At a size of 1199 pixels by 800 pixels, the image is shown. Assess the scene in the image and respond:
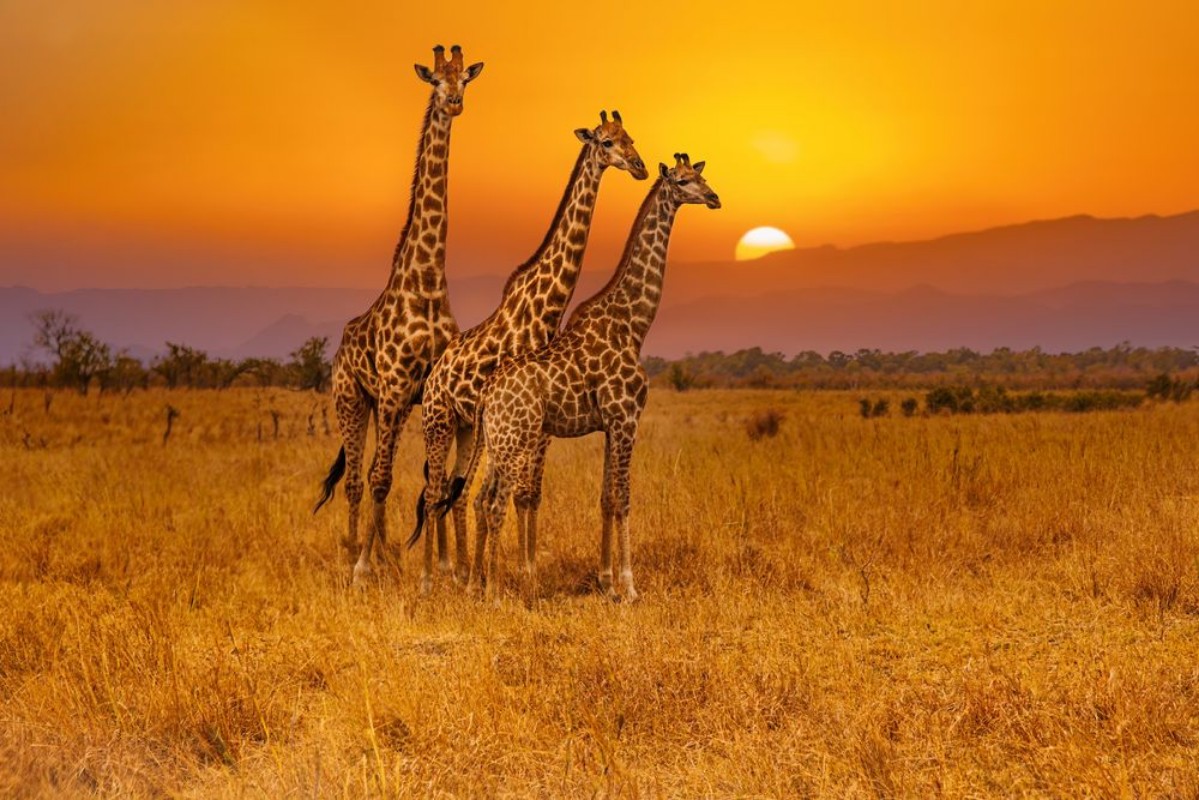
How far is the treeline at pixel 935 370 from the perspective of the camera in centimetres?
6062

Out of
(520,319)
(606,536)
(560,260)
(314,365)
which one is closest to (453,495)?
(606,536)

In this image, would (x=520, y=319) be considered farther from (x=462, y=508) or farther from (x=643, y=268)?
(x=462, y=508)

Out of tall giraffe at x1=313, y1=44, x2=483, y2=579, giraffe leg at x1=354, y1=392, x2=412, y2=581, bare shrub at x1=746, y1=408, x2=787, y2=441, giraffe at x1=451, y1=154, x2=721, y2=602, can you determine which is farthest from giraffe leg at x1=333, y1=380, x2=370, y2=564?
bare shrub at x1=746, y1=408, x2=787, y2=441

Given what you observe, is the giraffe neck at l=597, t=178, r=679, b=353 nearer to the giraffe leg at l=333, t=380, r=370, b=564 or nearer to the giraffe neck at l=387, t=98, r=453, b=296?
A: the giraffe neck at l=387, t=98, r=453, b=296

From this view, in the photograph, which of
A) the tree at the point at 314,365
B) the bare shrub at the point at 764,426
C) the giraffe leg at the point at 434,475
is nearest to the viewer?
the giraffe leg at the point at 434,475

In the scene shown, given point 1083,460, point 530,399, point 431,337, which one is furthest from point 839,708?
point 1083,460

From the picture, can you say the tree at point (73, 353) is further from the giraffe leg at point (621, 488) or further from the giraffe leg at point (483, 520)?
the giraffe leg at point (621, 488)

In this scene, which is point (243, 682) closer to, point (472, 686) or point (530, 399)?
point (472, 686)

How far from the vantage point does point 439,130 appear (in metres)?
8.64

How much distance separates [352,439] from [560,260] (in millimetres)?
2685

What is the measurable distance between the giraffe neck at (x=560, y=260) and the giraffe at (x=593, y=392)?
0.24 meters

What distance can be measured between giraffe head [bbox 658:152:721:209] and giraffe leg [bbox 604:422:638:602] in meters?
1.79

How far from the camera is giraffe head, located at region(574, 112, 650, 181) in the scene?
7.73 meters

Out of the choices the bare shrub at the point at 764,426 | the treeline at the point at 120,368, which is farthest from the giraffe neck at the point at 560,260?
the treeline at the point at 120,368
